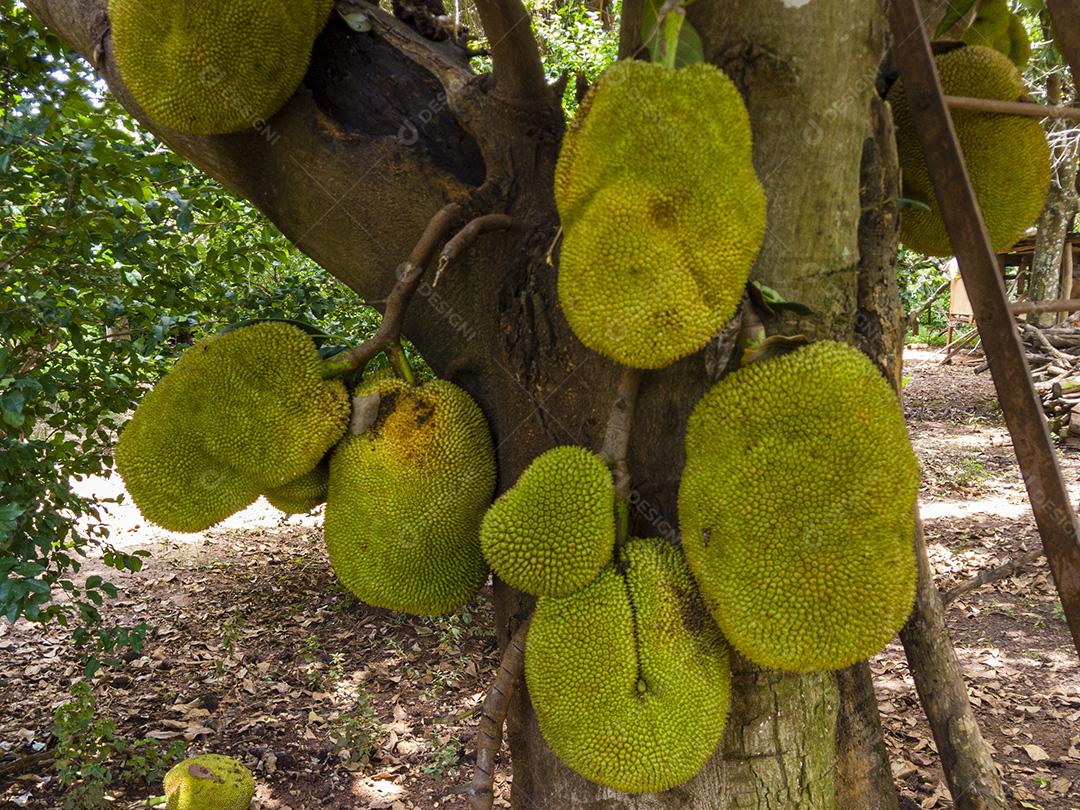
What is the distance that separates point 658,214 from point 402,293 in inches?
20.1

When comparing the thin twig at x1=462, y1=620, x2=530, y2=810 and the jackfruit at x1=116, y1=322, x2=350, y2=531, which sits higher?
the jackfruit at x1=116, y1=322, x2=350, y2=531

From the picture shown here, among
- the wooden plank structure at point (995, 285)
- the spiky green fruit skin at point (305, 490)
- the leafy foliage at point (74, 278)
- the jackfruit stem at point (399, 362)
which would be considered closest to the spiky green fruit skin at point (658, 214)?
the wooden plank structure at point (995, 285)

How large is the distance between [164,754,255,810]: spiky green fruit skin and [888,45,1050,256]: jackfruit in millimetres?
2273

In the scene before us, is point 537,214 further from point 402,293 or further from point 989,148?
point 989,148

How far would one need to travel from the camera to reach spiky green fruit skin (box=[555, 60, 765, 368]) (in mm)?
867

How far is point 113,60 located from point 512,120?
772 mm

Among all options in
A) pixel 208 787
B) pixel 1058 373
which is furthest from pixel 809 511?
pixel 1058 373

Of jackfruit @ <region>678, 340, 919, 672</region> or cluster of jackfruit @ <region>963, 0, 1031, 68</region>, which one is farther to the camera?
cluster of jackfruit @ <region>963, 0, 1031, 68</region>

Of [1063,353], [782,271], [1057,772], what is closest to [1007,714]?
[1057,772]

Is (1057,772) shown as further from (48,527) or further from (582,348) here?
(48,527)

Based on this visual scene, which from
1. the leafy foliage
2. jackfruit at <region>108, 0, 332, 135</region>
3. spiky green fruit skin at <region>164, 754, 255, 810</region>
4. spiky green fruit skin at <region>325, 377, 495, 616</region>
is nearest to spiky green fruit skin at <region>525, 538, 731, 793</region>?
spiky green fruit skin at <region>325, 377, 495, 616</region>

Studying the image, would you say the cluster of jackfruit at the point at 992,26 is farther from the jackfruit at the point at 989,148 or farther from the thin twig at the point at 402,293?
the thin twig at the point at 402,293

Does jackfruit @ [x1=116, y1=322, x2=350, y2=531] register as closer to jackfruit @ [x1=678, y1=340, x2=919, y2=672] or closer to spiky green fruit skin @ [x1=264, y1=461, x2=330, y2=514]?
spiky green fruit skin @ [x1=264, y1=461, x2=330, y2=514]

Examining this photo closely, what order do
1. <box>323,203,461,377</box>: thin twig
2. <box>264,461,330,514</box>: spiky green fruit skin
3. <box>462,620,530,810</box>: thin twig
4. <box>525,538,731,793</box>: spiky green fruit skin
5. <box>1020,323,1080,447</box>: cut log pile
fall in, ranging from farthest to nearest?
<box>1020,323,1080,447</box>: cut log pile → <box>264,461,330,514</box>: spiky green fruit skin → <box>323,203,461,377</box>: thin twig → <box>462,620,530,810</box>: thin twig → <box>525,538,731,793</box>: spiky green fruit skin
